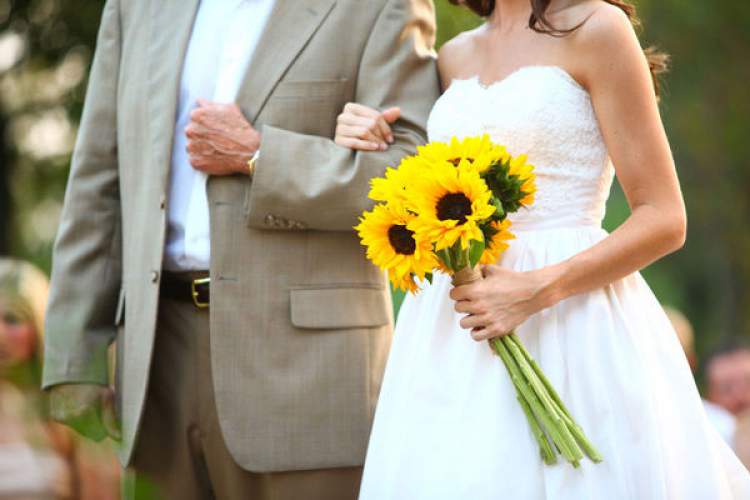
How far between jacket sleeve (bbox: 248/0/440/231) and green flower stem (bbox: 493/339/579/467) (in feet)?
2.28

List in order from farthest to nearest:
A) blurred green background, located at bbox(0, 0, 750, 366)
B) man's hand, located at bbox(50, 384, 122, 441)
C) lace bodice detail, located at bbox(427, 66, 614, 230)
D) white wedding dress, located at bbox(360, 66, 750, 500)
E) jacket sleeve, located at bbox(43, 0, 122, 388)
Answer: blurred green background, located at bbox(0, 0, 750, 366)
jacket sleeve, located at bbox(43, 0, 122, 388)
man's hand, located at bbox(50, 384, 122, 441)
lace bodice detail, located at bbox(427, 66, 614, 230)
white wedding dress, located at bbox(360, 66, 750, 500)

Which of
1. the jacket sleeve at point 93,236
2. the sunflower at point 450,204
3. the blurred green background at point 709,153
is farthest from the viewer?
the blurred green background at point 709,153

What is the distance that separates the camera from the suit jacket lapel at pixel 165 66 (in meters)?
3.47

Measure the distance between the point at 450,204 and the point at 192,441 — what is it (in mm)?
1229

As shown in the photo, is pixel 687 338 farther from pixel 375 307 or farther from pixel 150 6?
pixel 150 6

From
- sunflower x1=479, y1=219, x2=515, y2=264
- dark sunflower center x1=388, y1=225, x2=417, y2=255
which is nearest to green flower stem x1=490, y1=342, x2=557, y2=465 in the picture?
sunflower x1=479, y1=219, x2=515, y2=264

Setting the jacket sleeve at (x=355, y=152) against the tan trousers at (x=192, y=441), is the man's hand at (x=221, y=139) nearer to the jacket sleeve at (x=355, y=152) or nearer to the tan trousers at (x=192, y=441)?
the jacket sleeve at (x=355, y=152)

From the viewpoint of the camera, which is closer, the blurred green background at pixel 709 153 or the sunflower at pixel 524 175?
the sunflower at pixel 524 175

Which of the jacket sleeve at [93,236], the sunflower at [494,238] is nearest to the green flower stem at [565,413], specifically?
the sunflower at [494,238]

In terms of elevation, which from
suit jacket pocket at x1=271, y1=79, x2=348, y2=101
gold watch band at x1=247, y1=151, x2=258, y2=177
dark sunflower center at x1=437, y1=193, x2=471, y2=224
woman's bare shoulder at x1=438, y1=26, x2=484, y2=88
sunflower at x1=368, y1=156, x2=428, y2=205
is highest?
woman's bare shoulder at x1=438, y1=26, x2=484, y2=88

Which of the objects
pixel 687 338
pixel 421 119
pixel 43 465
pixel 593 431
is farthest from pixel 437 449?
pixel 687 338

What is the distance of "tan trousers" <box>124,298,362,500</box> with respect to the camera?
3379 mm

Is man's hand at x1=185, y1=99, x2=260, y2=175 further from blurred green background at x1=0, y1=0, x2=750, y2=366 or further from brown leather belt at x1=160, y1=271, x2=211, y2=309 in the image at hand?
blurred green background at x1=0, y1=0, x2=750, y2=366

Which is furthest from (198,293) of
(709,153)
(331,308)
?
(709,153)
